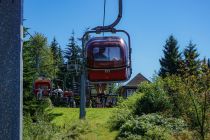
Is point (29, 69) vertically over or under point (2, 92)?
over

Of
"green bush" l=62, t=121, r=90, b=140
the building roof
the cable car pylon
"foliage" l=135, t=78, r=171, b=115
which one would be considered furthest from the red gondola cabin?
the building roof

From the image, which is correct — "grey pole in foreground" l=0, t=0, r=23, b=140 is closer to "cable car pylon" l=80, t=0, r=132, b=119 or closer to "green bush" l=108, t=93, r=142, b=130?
"cable car pylon" l=80, t=0, r=132, b=119

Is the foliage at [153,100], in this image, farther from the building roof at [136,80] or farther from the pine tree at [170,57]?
the building roof at [136,80]

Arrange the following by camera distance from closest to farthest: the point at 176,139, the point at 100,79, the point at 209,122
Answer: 1. the point at 100,79
2. the point at 209,122
3. the point at 176,139

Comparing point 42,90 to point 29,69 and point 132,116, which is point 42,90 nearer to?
point 132,116

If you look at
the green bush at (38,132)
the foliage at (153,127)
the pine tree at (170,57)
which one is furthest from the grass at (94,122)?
the pine tree at (170,57)

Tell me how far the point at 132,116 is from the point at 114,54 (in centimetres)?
2668

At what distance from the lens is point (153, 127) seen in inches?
994

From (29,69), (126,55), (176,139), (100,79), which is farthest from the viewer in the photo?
(29,69)

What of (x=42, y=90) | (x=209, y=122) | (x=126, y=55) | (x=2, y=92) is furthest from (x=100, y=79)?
(x=42, y=90)

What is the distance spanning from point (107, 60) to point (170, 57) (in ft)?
204

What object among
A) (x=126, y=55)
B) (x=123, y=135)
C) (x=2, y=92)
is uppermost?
(x=126, y=55)

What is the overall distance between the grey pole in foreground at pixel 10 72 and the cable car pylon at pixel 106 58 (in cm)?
64

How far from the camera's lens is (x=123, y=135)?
26.5 metres
